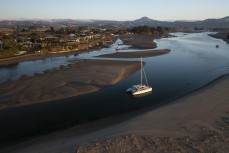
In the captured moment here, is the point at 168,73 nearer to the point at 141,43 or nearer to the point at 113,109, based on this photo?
the point at 113,109

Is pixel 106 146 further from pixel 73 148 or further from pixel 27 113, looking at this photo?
pixel 27 113

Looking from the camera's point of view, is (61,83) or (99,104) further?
(61,83)

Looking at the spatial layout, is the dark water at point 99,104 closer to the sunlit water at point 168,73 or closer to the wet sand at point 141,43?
the sunlit water at point 168,73

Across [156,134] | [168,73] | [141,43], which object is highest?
[156,134]

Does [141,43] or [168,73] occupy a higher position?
[168,73]

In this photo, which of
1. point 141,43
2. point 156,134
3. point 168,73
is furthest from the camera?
point 141,43

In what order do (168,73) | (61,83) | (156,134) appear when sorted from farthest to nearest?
(168,73), (61,83), (156,134)

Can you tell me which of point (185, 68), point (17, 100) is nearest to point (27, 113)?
point (17, 100)

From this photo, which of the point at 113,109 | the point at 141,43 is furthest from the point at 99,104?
the point at 141,43
